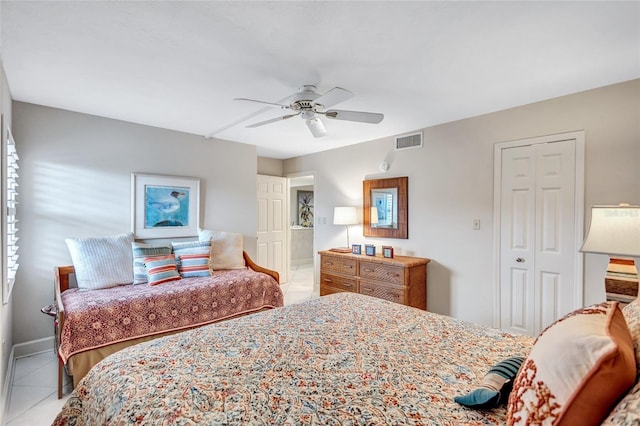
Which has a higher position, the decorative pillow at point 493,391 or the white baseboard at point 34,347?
the decorative pillow at point 493,391

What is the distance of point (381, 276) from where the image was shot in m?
3.73

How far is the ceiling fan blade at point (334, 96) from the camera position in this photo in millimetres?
2055

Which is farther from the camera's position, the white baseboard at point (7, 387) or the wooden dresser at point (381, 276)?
the wooden dresser at point (381, 276)

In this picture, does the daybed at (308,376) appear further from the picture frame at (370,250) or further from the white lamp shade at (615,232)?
the picture frame at (370,250)

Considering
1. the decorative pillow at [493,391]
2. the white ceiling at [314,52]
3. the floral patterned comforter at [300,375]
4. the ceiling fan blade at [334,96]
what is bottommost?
the floral patterned comforter at [300,375]

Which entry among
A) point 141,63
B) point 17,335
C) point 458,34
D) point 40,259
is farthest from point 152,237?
point 458,34

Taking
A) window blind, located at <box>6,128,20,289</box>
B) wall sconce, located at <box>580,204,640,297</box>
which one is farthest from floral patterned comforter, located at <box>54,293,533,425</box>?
window blind, located at <box>6,128,20,289</box>

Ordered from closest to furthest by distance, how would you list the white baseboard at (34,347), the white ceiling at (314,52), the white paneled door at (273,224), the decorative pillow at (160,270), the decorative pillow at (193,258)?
1. the white ceiling at (314,52)
2. the white baseboard at (34,347)
3. the decorative pillow at (160,270)
4. the decorative pillow at (193,258)
5. the white paneled door at (273,224)

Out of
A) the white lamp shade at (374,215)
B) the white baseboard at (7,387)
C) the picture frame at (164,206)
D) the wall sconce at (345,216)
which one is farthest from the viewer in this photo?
the wall sconce at (345,216)

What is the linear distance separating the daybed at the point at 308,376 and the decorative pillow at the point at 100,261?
1.91 meters

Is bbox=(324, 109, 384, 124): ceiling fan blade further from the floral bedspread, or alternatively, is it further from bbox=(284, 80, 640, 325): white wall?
the floral bedspread

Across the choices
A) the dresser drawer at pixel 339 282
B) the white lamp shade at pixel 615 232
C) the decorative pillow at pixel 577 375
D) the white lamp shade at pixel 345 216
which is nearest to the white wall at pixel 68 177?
the white lamp shade at pixel 345 216

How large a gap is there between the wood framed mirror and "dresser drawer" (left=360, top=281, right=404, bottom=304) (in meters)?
0.72

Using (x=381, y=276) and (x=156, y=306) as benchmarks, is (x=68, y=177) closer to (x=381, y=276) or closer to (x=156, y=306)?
(x=156, y=306)
